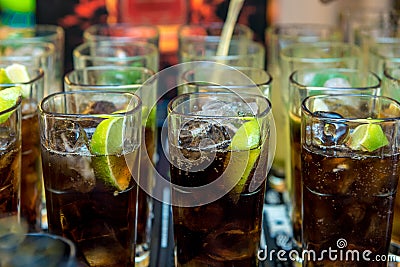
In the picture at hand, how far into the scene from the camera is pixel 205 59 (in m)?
1.22

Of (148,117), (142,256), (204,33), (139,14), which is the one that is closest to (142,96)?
(148,117)

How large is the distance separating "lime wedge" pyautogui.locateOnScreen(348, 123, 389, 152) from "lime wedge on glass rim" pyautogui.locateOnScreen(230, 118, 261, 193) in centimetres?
13

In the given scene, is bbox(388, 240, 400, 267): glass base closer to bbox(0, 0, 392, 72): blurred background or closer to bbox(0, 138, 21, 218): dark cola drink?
bbox(0, 138, 21, 218): dark cola drink

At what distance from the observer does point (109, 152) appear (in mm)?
861

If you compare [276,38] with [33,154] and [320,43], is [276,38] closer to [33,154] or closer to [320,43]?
[320,43]

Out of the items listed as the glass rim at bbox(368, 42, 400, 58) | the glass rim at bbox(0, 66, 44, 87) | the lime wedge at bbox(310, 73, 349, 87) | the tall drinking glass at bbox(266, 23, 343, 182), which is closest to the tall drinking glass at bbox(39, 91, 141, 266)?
the glass rim at bbox(0, 66, 44, 87)

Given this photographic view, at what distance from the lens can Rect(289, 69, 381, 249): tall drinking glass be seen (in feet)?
3.34

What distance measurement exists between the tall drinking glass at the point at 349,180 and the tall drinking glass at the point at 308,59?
176mm

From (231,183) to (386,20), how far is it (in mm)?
832

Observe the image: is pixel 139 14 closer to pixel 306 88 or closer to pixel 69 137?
pixel 306 88

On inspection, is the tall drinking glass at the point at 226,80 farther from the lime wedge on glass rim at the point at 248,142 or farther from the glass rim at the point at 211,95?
the lime wedge on glass rim at the point at 248,142

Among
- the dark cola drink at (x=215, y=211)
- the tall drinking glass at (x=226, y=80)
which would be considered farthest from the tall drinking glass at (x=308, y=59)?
the dark cola drink at (x=215, y=211)

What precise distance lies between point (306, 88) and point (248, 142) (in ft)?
0.69

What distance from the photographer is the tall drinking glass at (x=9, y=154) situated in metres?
0.88
